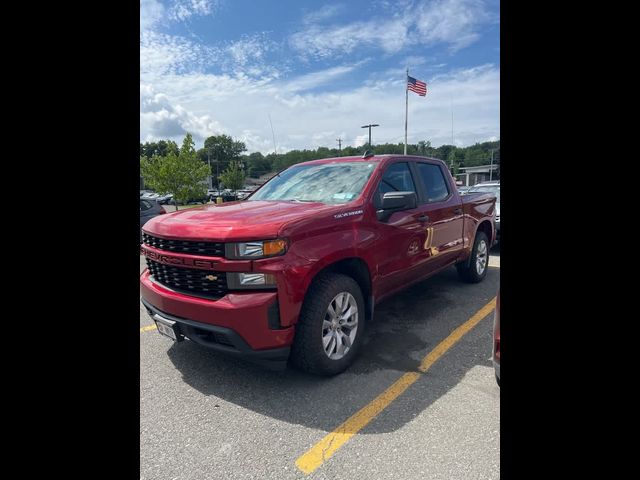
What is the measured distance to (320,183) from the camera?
156 inches

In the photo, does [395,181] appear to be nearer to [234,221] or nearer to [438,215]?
[438,215]

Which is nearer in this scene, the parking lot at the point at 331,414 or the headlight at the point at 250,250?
the parking lot at the point at 331,414

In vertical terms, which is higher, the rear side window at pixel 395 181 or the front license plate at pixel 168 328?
the rear side window at pixel 395 181

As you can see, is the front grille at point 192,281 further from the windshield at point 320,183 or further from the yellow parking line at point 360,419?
the windshield at point 320,183

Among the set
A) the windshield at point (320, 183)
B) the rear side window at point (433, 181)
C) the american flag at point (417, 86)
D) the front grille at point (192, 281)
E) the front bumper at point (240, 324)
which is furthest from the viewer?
the american flag at point (417, 86)

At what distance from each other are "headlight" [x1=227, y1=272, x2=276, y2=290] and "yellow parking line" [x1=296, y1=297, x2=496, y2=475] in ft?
3.31

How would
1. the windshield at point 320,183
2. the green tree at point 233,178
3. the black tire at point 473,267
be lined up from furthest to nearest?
1. the green tree at point 233,178
2. the black tire at point 473,267
3. the windshield at point 320,183

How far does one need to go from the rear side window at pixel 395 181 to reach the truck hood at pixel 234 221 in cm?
65

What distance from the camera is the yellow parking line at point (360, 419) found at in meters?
2.18

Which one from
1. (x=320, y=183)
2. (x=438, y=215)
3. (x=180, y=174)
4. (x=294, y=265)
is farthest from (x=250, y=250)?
(x=180, y=174)

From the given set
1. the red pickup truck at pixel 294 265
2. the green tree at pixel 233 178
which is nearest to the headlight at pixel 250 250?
the red pickup truck at pixel 294 265

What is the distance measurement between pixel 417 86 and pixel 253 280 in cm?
2593

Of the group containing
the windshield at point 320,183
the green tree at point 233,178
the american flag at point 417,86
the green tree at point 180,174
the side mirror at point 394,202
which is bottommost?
the side mirror at point 394,202
